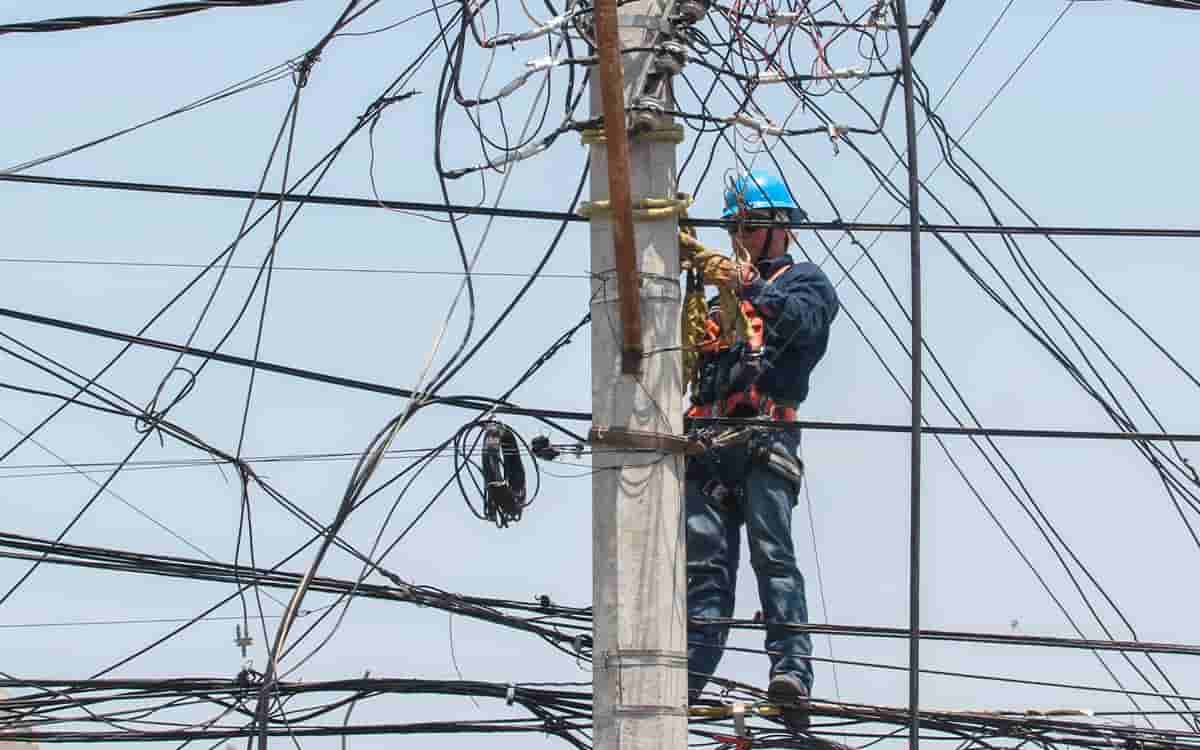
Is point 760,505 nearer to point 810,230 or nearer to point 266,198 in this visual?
point 810,230

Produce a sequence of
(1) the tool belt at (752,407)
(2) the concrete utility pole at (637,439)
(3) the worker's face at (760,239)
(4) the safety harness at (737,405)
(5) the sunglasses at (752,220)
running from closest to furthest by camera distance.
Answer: (2) the concrete utility pole at (637,439) → (5) the sunglasses at (752,220) → (4) the safety harness at (737,405) → (1) the tool belt at (752,407) → (3) the worker's face at (760,239)

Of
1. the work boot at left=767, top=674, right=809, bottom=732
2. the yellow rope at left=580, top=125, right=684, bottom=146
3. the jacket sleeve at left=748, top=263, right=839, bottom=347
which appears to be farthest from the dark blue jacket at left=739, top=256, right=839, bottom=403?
the work boot at left=767, top=674, right=809, bottom=732

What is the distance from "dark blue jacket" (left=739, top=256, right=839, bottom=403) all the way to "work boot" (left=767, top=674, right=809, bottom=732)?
3.84 ft

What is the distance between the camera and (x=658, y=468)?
6473 millimetres

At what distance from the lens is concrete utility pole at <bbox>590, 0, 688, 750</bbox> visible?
6.30m

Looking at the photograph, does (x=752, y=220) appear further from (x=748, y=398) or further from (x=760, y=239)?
(x=748, y=398)

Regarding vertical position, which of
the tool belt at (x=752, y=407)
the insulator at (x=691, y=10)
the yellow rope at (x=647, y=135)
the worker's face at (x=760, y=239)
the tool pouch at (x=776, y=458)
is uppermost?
the insulator at (x=691, y=10)

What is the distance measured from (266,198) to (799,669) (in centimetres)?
283

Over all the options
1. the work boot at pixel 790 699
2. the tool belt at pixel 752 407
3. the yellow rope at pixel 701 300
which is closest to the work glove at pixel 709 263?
the yellow rope at pixel 701 300

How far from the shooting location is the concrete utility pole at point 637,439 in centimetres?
630

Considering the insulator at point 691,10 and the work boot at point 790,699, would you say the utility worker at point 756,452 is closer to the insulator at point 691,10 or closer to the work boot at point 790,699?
the work boot at point 790,699

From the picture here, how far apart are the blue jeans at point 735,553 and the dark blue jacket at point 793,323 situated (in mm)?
218

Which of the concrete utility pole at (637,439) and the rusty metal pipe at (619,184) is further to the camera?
the concrete utility pole at (637,439)

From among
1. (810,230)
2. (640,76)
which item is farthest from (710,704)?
(640,76)
